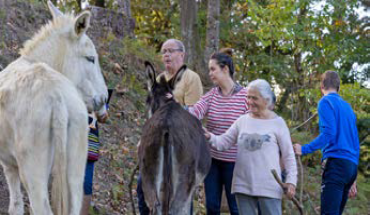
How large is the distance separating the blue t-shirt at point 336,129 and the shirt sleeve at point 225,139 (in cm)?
108

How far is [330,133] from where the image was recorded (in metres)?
6.30

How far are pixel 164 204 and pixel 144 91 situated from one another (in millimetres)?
7771

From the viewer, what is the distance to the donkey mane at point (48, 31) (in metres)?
5.95

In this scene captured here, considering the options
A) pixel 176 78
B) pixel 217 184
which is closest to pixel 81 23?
pixel 176 78

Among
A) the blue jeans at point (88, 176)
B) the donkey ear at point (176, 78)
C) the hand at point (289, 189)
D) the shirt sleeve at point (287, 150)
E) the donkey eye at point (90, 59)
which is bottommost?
the blue jeans at point (88, 176)

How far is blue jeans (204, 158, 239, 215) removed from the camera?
19.9ft

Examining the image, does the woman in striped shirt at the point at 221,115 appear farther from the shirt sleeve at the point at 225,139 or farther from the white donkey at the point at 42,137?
the white donkey at the point at 42,137

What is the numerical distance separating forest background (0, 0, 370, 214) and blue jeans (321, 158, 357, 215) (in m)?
3.35

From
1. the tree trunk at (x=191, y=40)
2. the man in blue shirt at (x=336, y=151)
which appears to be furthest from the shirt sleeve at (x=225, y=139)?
the tree trunk at (x=191, y=40)

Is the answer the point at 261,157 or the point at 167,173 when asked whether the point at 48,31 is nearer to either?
the point at 167,173

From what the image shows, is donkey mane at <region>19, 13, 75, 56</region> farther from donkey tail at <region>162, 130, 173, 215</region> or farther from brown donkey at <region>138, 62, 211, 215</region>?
donkey tail at <region>162, 130, 173, 215</region>

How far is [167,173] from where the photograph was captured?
Answer: 504 cm

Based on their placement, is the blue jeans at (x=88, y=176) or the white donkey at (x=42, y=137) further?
the blue jeans at (x=88, y=176)

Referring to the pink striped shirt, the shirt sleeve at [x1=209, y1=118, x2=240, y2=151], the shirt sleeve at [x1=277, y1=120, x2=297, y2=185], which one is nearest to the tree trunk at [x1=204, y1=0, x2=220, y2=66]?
the pink striped shirt
